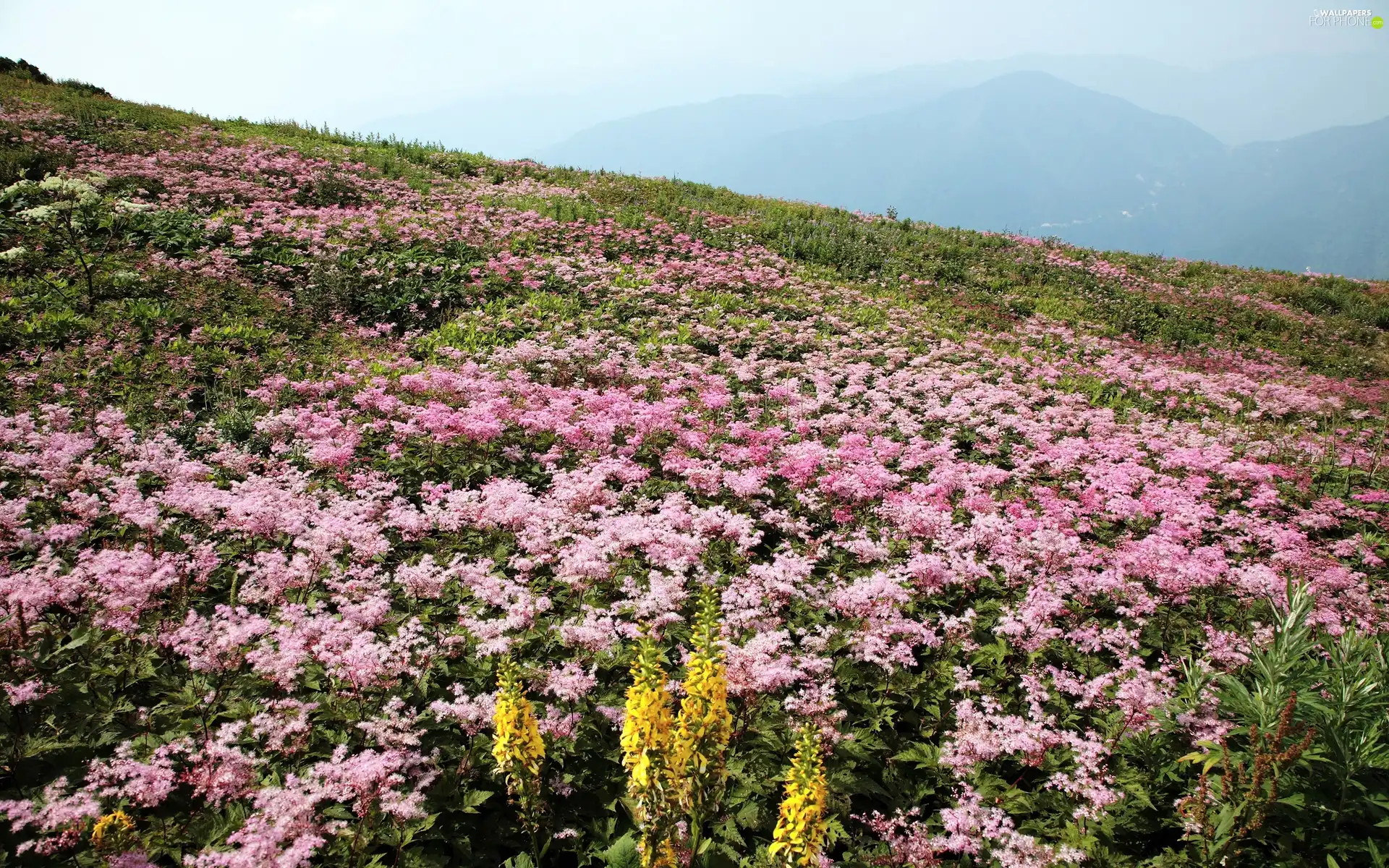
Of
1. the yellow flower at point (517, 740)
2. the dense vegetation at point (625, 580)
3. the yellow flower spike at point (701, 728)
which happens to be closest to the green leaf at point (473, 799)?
the dense vegetation at point (625, 580)

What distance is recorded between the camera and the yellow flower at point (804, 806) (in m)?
3.12

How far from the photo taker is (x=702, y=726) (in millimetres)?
3469

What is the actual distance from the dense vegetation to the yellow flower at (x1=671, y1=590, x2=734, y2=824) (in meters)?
0.03

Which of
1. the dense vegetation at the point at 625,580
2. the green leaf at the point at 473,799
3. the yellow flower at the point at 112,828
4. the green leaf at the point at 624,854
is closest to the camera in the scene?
the yellow flower at the point at 112,828

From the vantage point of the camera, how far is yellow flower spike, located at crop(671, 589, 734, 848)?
3.45 meters

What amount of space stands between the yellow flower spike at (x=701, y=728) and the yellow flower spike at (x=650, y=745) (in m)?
0.07

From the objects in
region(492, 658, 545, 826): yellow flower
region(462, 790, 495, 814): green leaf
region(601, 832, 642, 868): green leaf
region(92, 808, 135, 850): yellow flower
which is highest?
region(492, 658, 545, 826): yellow flower

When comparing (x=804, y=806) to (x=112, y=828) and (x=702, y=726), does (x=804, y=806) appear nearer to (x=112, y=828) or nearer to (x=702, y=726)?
(x=702, y=726)

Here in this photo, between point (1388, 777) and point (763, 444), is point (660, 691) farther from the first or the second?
point (763, 444)

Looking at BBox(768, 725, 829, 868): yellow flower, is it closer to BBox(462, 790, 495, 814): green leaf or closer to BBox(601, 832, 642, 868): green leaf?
BBox(601, 832, 642, 868): green leaf

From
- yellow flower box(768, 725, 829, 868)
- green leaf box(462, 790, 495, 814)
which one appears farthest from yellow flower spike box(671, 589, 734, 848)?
green leaf box(462, 790, 495, 814)

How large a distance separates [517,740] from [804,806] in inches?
65.5

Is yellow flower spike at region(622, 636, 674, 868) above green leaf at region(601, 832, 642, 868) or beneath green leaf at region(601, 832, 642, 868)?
above

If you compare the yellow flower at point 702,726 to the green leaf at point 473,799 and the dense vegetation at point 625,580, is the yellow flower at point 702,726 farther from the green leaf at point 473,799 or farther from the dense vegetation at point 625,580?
the green leaf at point 473,799
